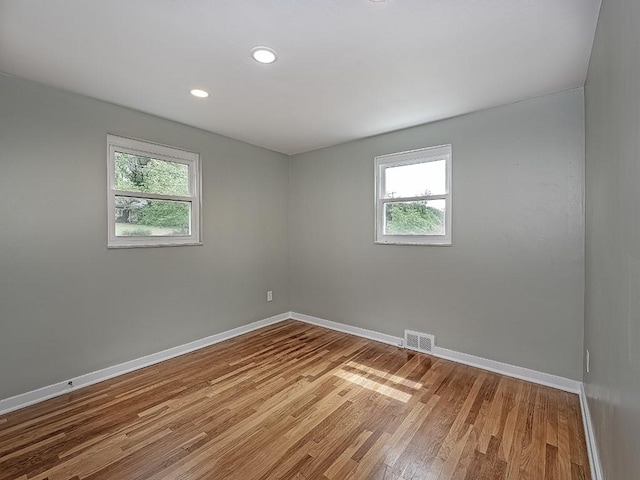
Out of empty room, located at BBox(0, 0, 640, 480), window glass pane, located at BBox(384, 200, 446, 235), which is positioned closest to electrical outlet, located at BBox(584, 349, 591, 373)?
empty room, located at BBox(0, 0, 640, 480)

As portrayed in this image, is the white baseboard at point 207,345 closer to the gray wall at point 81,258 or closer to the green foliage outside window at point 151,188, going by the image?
the gray wall at point 81,258

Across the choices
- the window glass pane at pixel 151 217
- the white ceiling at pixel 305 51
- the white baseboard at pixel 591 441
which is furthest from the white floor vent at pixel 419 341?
the window glass pane at pixel 151 217

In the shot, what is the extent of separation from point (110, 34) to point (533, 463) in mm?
3516

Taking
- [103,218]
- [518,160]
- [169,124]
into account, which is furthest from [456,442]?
[169,124]

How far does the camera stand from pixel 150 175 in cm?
302

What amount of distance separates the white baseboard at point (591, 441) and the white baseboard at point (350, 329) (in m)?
1.58

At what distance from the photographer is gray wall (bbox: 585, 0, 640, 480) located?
3.14 feet

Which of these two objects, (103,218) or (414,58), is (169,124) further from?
(414,58)

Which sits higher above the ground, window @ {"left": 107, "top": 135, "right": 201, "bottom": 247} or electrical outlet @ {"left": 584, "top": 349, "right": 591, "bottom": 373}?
window @ {"left": 107, "top": 135, "right": 201, "bottom": 247}

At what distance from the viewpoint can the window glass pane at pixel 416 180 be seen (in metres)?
3.15

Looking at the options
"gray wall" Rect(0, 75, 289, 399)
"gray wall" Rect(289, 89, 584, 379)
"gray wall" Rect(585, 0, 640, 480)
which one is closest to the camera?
"gray wall" Rect(585, 0, 640, 480)

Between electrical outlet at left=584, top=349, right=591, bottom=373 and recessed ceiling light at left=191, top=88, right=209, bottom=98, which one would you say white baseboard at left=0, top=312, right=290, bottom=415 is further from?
electrical outlet at left=584, top=349, right=591, bottom=373

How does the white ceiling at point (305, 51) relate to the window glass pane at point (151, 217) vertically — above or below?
Answer: above

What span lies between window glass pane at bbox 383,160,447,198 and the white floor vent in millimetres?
1552
